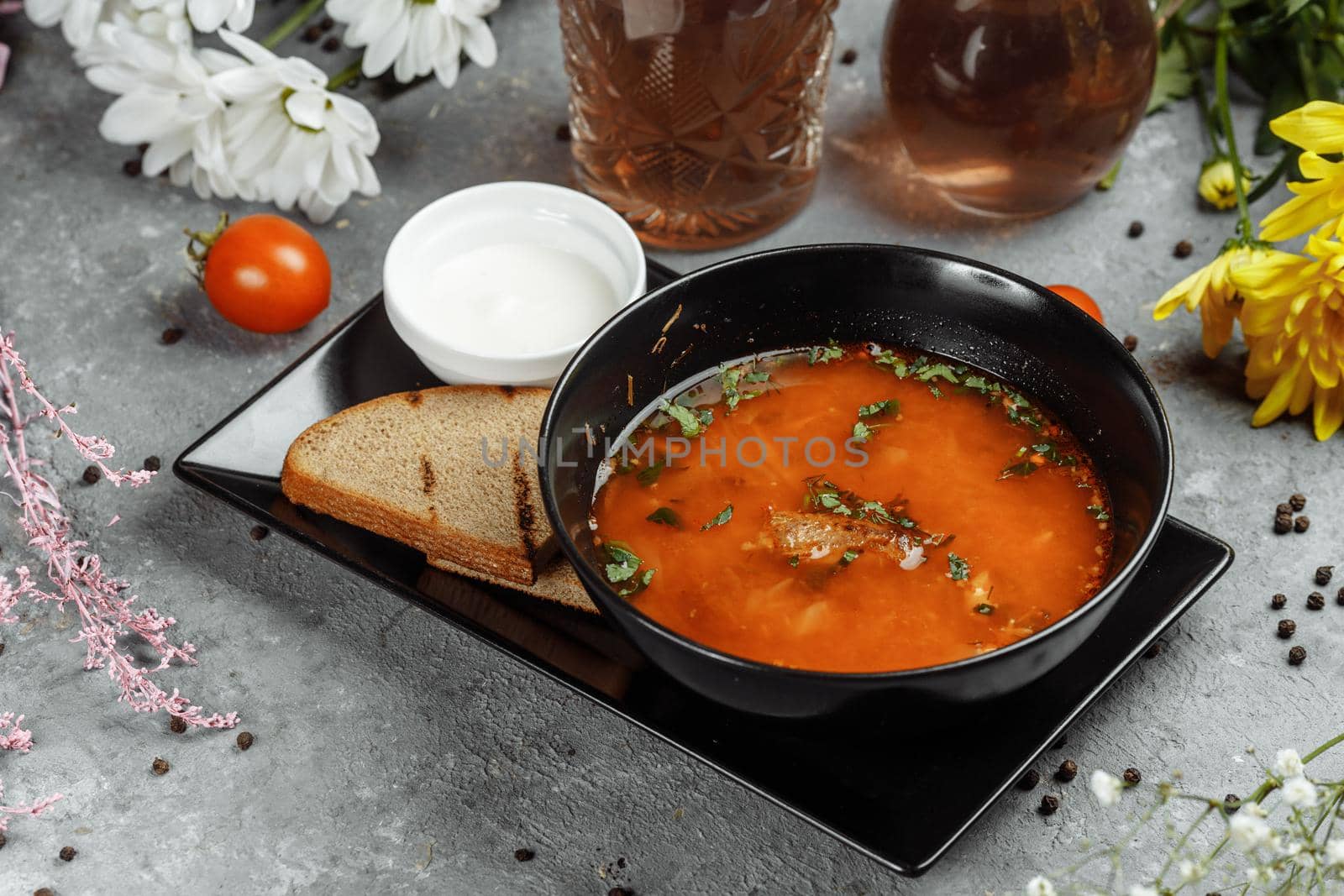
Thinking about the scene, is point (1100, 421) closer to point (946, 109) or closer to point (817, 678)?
point (817, 678)

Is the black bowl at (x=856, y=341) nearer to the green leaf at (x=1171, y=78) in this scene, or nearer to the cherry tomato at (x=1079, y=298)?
the cherry tomato at (x=1079, y=298)

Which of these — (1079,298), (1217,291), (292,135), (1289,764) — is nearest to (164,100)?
(292,135)

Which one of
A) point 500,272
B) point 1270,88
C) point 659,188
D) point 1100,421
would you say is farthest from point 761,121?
point 1270,88

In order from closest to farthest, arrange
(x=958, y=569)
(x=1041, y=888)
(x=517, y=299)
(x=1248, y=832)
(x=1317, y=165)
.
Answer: (x=1248, y=832) → (x=1041, y=888) → (x=958, y=569) → (x=1317, y=165) → (x=517, y=299)

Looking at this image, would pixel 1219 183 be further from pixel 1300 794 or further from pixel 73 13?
pixel 73 13

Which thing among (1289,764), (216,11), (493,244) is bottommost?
(493,244)

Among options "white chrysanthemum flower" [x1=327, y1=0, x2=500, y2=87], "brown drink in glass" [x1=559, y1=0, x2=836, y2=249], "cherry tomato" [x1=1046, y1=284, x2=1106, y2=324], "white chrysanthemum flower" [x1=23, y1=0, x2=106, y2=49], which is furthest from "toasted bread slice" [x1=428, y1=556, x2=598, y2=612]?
"white chrysanthemum flower" [x1=23, y1=0, x2=106, y2=49]

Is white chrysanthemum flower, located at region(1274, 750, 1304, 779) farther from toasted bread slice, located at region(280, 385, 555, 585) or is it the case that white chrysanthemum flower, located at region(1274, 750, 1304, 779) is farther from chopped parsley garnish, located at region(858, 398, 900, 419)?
toasted bread slice, located at region(280, 385, 555, 585)

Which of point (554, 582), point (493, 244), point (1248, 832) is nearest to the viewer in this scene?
point (1248, 832)
